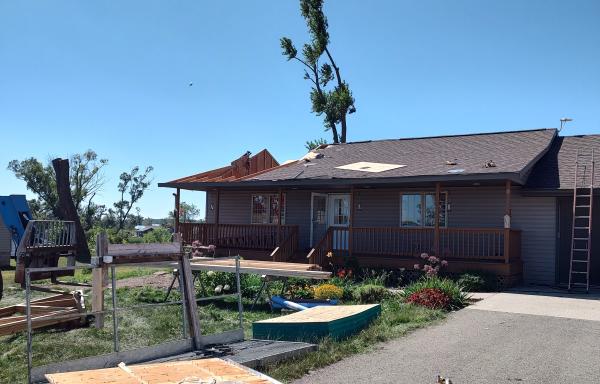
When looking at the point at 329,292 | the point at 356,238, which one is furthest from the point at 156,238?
the point at 329,292

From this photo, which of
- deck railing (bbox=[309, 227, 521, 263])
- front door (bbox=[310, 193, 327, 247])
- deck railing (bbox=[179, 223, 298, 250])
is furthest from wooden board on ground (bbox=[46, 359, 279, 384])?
front door (bbox=[310, 193, 327, 247])

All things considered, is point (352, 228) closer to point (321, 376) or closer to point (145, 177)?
point (321, 376)

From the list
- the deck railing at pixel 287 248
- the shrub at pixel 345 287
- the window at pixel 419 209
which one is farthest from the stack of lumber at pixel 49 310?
the window at pixel 419 209

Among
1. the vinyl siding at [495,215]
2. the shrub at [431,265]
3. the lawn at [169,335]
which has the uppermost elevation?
the vinyl siding at [495,215]

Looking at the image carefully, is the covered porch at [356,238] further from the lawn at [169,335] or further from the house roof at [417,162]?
the lawn at [169,335]

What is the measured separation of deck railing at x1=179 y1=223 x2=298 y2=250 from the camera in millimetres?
19594

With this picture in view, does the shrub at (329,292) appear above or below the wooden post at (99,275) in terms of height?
below

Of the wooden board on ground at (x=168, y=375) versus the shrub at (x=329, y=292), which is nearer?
the wooden board on ground at (x=168, y=375)

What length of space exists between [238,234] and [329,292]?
9268mm

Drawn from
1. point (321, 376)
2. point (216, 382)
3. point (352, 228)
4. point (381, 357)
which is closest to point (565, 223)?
point (352, 228)

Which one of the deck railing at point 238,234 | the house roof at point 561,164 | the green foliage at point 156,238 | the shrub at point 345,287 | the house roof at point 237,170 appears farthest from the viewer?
the green foliage at point 156,238

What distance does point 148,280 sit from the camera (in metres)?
16.5

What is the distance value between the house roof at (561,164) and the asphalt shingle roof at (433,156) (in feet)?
1.21

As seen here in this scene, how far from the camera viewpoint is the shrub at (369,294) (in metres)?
11.9
